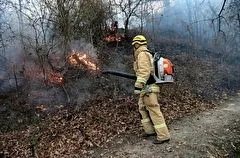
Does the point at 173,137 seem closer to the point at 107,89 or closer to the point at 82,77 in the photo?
the point at 107,89

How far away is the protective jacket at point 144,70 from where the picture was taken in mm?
8008

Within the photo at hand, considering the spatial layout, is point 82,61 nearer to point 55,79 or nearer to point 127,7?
point 55,79

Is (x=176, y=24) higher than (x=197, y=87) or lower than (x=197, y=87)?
higher

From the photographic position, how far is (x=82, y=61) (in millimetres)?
13344

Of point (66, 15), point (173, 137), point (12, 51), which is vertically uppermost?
point (66, 15)

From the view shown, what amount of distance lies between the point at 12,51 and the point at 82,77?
2960 millimetres

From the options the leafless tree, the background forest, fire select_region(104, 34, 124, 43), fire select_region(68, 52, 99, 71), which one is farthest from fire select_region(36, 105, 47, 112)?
the leafless tree

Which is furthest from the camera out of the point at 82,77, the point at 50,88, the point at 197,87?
the point at 197,87

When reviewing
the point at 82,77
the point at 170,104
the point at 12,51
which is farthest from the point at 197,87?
the point at 12,51

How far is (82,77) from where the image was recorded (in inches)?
510

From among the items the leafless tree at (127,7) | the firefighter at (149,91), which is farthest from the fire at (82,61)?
the firefighter at (149,91)

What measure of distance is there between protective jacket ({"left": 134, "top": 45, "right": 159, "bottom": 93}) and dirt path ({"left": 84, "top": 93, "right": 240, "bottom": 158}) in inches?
51.4

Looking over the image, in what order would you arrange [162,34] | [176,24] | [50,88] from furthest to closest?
[176,24] < [162,34] < [50,88]

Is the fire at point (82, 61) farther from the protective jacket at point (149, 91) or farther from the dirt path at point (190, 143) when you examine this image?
the protective jacket at point (149, 91)
